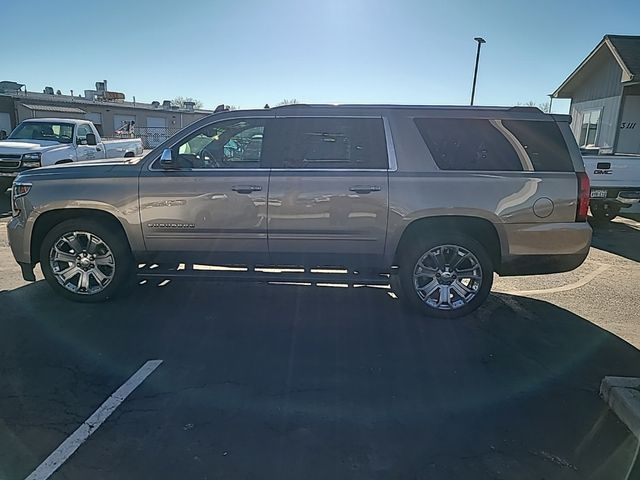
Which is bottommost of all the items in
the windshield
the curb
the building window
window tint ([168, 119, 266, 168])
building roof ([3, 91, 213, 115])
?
the curb

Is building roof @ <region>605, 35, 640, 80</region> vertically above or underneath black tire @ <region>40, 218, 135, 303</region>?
above

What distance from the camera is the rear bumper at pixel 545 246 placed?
4.68m

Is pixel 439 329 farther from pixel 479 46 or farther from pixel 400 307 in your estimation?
pixel 479 46

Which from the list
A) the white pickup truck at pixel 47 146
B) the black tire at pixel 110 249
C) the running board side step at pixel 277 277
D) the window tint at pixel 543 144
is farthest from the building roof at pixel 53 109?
the window tint at pixel 543 144

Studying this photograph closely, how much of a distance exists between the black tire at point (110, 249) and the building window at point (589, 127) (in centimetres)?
1833

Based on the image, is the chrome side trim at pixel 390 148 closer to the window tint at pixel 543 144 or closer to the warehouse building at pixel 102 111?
the window tint at pixel 543 144

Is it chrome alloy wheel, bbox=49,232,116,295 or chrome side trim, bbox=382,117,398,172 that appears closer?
chrome side trim, bbox=382,117,398,172

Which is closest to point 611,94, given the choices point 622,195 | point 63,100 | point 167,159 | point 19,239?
point 622,195

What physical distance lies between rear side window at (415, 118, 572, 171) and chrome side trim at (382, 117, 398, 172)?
0.32 metres

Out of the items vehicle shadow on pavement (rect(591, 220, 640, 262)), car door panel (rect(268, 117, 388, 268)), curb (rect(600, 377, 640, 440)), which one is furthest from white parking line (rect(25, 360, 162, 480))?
vehicle shadow on pavement (rect(591, 220, 640, 262))

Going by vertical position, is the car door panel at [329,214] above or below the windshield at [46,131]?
below

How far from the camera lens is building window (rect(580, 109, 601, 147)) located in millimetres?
17781

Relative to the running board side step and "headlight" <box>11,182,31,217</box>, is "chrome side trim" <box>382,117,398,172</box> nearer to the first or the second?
the running board side step

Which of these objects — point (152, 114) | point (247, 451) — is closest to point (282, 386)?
point (247, 451)
